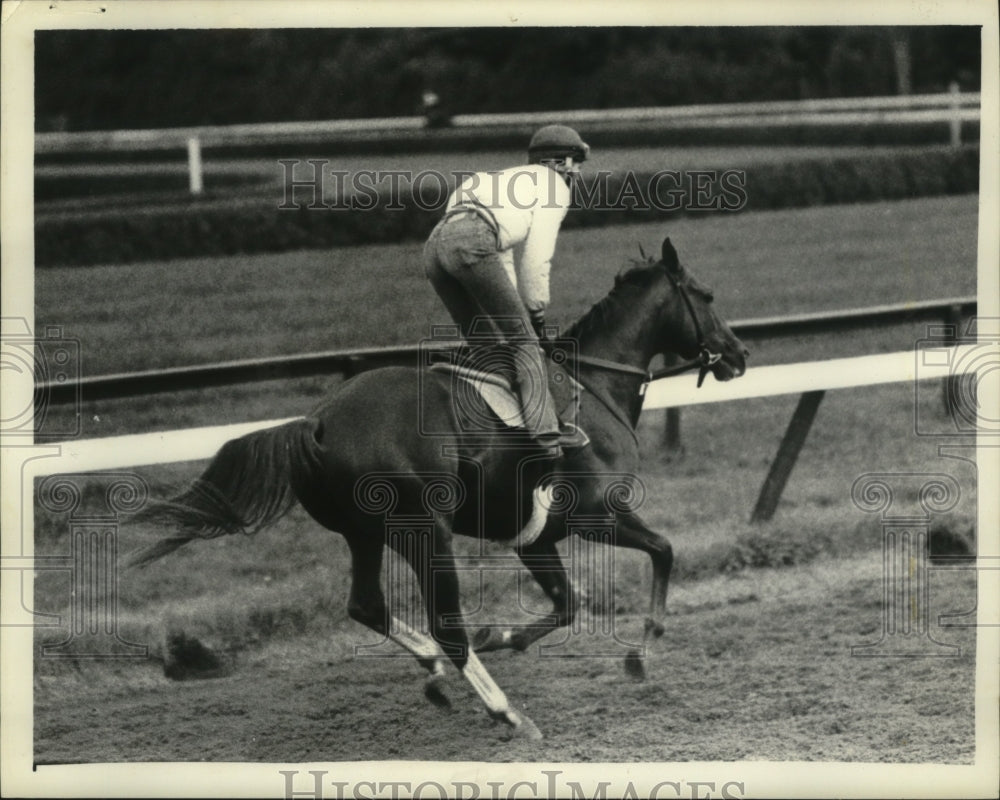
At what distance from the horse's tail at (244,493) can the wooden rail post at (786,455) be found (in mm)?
2760

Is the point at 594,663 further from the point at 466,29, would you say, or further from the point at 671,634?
the point at 466,29

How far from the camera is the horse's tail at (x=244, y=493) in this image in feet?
18.5

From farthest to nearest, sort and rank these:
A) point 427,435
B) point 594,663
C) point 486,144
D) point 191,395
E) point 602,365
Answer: point 486,144 < point 191,395 < point 594,663 < point 602,365 < point 427,435

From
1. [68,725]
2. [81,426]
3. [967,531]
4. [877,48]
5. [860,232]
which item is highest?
[877,48]

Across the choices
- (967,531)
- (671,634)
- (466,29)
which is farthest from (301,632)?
(967,531)

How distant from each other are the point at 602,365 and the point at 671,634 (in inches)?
53.6

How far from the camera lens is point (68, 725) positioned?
6035mm

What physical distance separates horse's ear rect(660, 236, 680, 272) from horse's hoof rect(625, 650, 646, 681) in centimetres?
153

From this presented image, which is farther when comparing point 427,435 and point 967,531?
point 967,531

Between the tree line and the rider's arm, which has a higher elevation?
the tree line

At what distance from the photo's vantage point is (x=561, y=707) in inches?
245

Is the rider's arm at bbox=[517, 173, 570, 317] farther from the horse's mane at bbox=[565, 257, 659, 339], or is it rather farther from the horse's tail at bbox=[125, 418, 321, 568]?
the horse's tail at bbox=[125, 418, 321, 568]

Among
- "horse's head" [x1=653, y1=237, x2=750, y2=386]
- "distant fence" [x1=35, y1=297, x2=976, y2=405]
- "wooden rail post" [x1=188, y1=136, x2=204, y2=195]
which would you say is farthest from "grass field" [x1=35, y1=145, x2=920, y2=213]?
"horse's head" [x1=653, y1=237, x2=750, y2=386]

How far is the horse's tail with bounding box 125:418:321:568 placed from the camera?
563 cm
